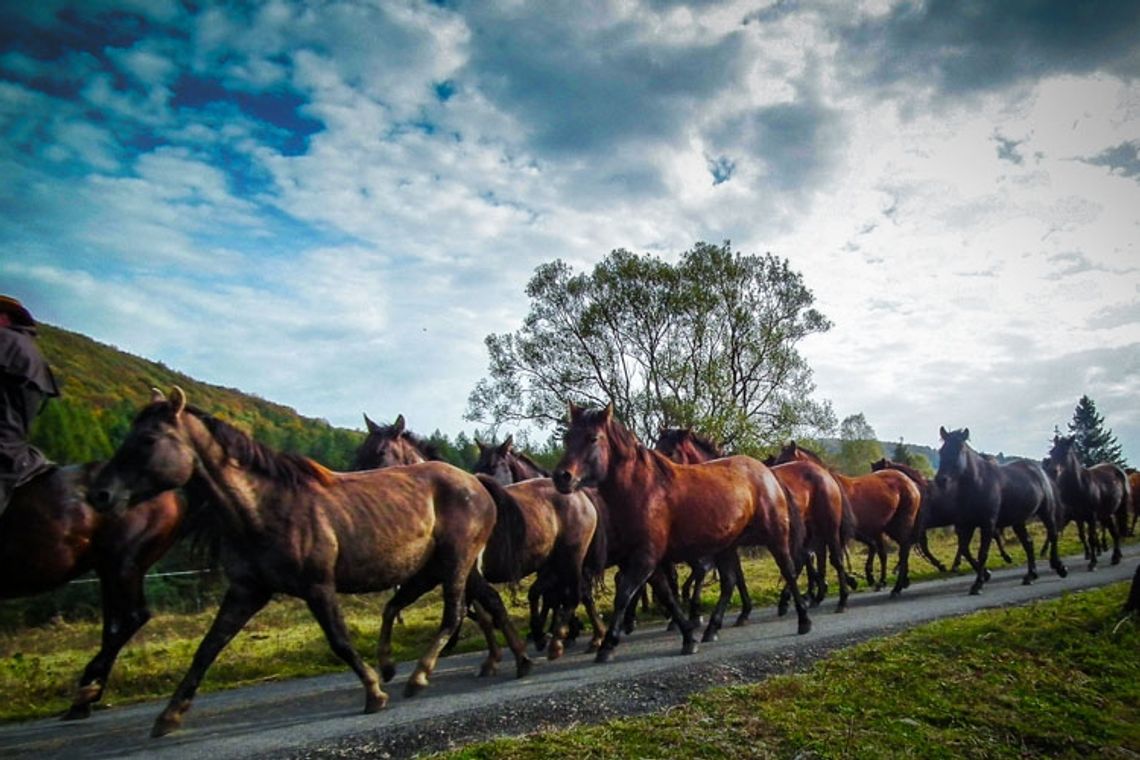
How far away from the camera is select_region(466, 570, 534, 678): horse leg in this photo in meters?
7.18

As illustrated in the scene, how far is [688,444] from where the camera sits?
506 inches

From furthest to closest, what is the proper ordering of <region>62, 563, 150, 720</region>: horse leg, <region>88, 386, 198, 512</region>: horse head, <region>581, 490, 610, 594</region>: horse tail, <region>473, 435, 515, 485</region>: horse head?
<region>473, 435, 515, 485</region>: horse head
<region>581, 490, 610, 594</region>: horse tail
<region>62, 563, 150, 720</region>: horse leg
<region>88, 386, 198, 512</region>: horse head

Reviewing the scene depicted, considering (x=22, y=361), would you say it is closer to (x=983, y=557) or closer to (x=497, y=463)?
(x=497, y=463)

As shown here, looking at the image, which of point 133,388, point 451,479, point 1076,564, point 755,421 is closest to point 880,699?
point 451,479

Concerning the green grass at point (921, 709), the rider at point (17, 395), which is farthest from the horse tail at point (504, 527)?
the rider at point (17, 395)

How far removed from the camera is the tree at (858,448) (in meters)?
84.1

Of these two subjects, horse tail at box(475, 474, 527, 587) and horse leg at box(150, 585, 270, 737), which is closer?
horse leg at box(150, 585, 270, 737)

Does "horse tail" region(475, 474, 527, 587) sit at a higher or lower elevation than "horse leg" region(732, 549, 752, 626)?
higher

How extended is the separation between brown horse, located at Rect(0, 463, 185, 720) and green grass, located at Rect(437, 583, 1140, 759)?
14.6 ft

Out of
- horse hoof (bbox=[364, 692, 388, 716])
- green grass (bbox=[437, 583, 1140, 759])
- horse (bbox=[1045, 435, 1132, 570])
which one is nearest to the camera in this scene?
green grass (bbox=[437, 583, 1140, 759])

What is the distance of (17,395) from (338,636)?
12.3 ft

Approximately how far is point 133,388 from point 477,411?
83.1 metres

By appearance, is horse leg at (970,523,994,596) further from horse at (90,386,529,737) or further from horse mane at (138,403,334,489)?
horse mane at (138,403,334,489)

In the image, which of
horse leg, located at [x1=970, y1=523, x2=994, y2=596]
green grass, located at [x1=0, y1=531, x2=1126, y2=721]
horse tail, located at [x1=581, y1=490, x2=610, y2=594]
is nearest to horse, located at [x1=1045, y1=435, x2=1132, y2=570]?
horse leg, located at [x1=970, y1=523, x2=994, y2=596]
